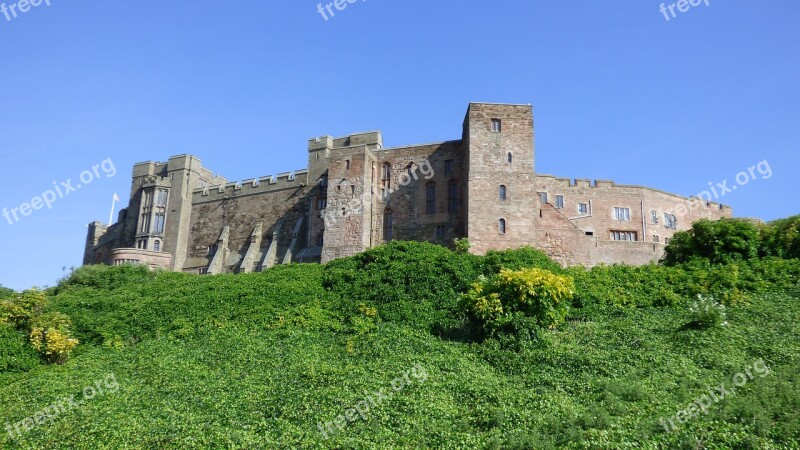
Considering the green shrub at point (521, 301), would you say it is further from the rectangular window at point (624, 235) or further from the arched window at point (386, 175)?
the rectangular window at point (624, 235)

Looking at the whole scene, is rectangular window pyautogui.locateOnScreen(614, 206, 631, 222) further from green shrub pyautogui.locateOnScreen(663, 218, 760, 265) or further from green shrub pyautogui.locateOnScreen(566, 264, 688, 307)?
green shrub pyautogui.locateOnScreen(566, 264, 688, 307)

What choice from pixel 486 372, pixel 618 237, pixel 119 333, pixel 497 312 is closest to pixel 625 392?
pixel 486 372

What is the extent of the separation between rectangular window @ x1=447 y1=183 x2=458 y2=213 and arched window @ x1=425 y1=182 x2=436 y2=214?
0.91 m

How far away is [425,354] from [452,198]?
21.3 metres

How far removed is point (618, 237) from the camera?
48.2 m

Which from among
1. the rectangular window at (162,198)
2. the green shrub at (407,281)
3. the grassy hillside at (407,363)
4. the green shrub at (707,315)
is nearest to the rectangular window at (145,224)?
the rectangular window at (162,198)

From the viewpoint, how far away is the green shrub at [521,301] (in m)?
19.5

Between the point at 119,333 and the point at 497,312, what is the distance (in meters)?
12.4

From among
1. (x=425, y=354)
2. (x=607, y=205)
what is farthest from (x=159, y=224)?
(x=425, y=354)

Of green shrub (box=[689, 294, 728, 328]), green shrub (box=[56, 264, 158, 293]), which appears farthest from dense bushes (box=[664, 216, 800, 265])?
green shrub (box=[56, 264, 158, 293])

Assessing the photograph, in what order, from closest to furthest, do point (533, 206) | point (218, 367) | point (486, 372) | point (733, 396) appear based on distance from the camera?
point (733, 396) < point (486, 372) < point (218, 367) < point (533, 206)

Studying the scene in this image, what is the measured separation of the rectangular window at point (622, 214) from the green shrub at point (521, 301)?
30090 mm

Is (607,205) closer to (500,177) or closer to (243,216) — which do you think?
(500,177)

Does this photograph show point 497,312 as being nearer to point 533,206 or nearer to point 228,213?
point 533,206
